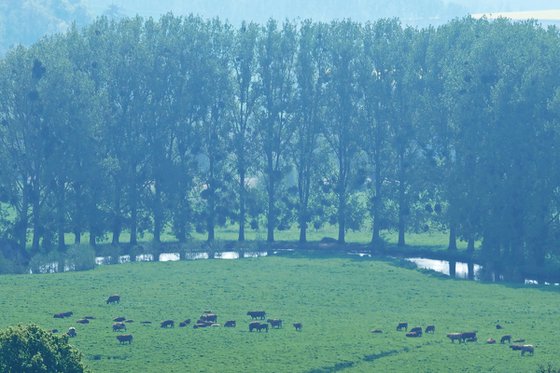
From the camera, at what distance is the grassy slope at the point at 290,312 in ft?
260

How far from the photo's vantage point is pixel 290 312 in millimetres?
97250

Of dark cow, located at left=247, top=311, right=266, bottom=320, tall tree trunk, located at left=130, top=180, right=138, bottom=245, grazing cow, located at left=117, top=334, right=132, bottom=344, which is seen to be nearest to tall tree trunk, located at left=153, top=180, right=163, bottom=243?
tall tree trunk, located at left=130, top=180, right=138, bottom=245

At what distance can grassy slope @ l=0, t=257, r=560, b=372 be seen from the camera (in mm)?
79312

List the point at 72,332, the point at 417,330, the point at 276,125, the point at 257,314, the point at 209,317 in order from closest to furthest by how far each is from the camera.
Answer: the point at 72,332 < the point at 417,330 < the point at 209,317 < the point at 257,314 < the point at 276,125

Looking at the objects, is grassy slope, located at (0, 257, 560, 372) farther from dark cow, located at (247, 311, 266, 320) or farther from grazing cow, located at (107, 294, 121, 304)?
dark cow, located at (247, 311, 266, 320)

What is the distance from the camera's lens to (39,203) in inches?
5704

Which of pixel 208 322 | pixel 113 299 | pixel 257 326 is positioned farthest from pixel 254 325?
pixel 113 299

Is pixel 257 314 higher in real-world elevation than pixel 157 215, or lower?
lower

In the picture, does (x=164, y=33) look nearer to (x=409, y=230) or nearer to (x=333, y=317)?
(x=409, y=230)

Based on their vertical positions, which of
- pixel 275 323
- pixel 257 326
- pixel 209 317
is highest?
pixel 209 317

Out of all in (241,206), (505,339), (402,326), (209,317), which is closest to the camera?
(505,339)

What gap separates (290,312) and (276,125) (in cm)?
5391

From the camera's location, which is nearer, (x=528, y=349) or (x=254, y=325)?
(x=528, y=349)

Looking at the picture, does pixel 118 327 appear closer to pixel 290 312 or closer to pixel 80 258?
pixel 290 312
